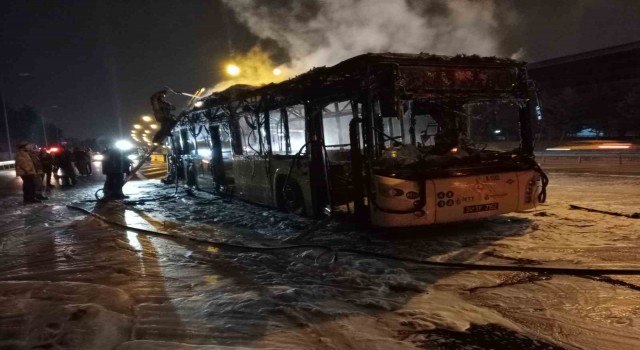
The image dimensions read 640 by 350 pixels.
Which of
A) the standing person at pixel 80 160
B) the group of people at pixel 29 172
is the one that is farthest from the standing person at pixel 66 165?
the group of people at pixel 29 172

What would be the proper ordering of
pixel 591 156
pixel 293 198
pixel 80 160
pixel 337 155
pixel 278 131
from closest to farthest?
pixel 337 155 → pixel 293 198 → pixel 278 131 → pixel 591 156 → pixel 80 160

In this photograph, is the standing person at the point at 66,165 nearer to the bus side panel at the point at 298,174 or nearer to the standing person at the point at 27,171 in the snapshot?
the standing person at the point at 27,171

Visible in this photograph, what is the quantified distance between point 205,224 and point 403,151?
4750mm

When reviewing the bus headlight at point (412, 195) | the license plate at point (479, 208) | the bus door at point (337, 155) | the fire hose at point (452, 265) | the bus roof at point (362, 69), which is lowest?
the fire hose at point (452, 265)

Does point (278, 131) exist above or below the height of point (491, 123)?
above

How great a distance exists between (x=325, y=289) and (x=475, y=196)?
3.26 metres

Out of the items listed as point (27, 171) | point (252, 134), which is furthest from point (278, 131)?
point (27, 171)

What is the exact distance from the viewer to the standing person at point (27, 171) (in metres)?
14.1

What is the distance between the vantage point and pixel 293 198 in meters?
9.99

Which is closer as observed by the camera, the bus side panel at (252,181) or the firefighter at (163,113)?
the bus side panel at (252,181)

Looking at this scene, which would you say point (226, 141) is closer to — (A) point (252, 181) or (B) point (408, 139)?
(A) point (252, 181)

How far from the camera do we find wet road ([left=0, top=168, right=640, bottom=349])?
4.05 m

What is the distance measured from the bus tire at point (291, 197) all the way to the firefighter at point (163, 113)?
321 inches

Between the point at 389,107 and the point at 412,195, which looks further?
the point at 412,195
